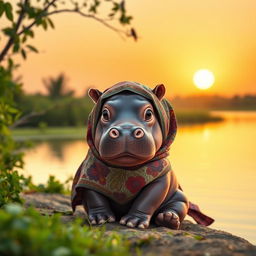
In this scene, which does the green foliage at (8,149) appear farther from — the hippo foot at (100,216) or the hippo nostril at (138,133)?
the hippo nostril at (138,133)

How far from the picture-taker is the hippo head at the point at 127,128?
11.9 feet

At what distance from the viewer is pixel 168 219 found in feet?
13.0

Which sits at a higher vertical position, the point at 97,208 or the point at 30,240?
the point at 30,240

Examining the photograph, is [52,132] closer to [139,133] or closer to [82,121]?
[82,121]

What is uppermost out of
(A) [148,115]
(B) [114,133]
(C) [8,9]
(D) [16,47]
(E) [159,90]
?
(C) [8,9]

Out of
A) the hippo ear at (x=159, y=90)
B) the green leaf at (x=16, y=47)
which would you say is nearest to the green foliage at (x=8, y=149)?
the green leaf at (x=16, y=47)

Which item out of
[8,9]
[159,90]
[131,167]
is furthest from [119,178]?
[8,9]

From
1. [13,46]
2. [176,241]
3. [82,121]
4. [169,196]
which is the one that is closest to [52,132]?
[82,121]

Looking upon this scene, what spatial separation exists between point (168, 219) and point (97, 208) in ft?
1.72

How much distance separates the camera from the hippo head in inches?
143

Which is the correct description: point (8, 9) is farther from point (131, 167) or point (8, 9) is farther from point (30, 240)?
point (30, 240)

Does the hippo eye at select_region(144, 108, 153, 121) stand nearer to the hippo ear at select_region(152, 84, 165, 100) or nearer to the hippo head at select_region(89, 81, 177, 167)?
the hippo head at select_region(89, 81, 177, 167)

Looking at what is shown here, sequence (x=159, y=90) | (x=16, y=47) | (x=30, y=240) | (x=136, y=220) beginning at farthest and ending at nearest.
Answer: (x=16, y=47)
(x=159, y=90)
(x=136, y=220)
(x=30, y=240)

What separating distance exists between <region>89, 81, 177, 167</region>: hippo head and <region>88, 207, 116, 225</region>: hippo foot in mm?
355
